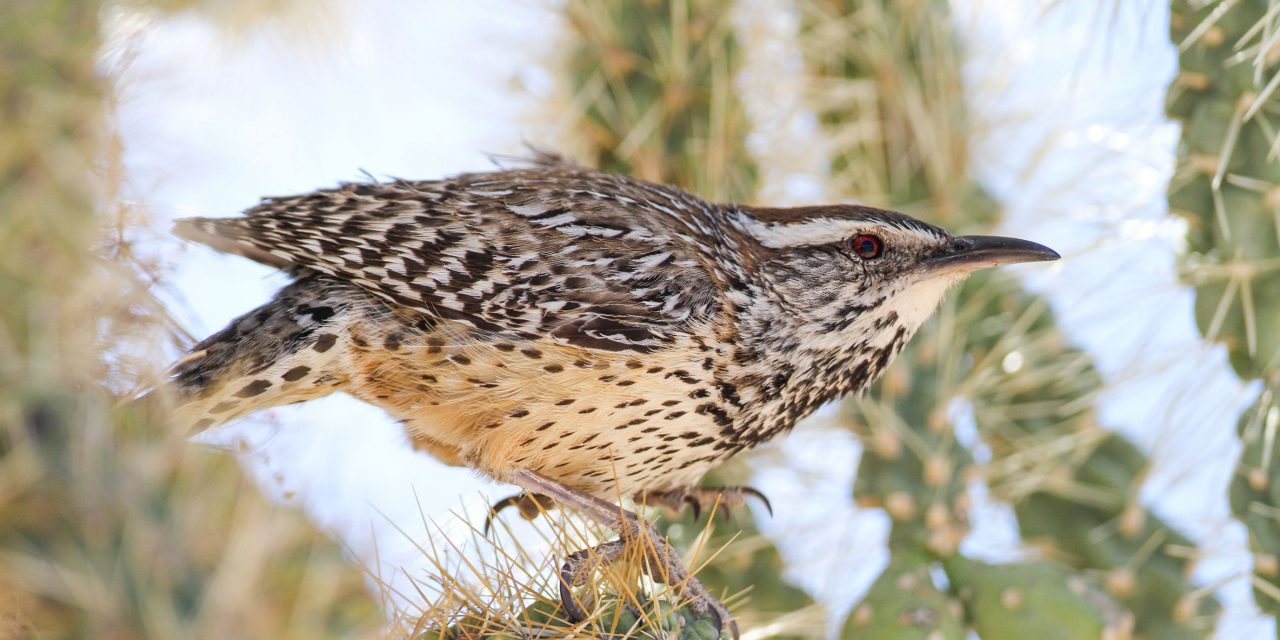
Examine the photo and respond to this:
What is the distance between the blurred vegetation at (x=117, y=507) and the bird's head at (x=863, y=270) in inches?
33.4

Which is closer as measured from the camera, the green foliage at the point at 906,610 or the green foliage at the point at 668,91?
the green foliage at the point at 906,610

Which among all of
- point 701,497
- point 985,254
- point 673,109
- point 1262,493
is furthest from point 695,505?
point 1262,493

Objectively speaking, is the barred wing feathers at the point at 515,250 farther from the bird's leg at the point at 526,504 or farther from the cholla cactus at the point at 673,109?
the cholla cactus at the point at 673,109

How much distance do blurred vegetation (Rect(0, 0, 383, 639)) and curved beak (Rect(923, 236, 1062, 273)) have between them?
3.44 feet

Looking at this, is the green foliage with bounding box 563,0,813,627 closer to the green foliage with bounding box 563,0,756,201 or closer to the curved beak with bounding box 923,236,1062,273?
the green foliage with bounding box 563,0,756,201

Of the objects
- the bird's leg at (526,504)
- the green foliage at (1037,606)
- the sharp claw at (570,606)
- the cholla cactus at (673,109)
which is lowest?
the green foliage at (1037,606)

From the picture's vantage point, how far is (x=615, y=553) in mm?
1689

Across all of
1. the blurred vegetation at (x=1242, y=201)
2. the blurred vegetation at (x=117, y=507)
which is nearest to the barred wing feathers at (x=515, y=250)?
the blurred vegetation at (x=117, y=507)

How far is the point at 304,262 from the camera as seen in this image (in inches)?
77.7

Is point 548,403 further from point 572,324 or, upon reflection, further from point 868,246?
point 868,246

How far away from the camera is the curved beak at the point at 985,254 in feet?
6.01

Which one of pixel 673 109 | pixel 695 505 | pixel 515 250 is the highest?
pixel 673 109

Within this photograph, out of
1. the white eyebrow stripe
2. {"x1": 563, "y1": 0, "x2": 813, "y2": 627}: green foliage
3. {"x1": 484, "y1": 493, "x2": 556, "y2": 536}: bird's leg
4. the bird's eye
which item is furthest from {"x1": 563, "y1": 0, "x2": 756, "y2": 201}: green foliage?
{"x1": 484, "y1": 493, "x2": 556, "y2": 536}: bird's leg

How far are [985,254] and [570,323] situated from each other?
2.06 feet
